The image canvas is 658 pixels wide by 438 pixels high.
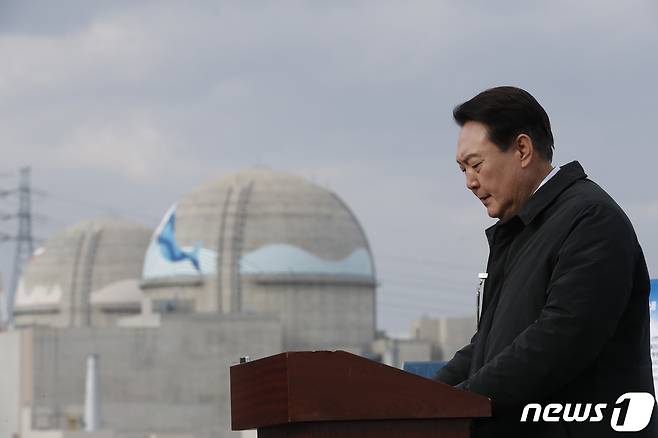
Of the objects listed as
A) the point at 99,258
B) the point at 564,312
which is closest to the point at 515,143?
the point at 564,312

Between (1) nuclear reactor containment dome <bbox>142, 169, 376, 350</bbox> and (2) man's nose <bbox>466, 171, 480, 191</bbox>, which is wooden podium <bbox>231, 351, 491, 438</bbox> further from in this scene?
(1) nuclear reactor containment dome <bbox>142, 169, 376, 350</bbox>

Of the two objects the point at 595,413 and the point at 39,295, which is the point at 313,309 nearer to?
the point at 39,295

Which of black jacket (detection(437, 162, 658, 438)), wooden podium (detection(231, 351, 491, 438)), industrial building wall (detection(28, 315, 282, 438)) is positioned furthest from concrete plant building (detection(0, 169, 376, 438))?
wooden podium (detection(231, 351, 491, 438))

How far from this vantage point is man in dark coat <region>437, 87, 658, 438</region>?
324cm

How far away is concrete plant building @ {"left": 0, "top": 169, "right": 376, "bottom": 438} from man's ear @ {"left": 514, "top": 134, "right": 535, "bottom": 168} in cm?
6011

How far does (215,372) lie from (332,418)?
Result: 69.1 meters

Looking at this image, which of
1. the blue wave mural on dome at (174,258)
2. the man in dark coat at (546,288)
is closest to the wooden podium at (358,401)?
the man in dark coat at (546,288)

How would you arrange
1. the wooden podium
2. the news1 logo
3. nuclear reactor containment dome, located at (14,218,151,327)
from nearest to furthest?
the wooden podium < the news1 logo < nuclear reactor containment dome, located at (14,218,151,327)

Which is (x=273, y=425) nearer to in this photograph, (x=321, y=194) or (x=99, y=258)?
(x=321, y=194)

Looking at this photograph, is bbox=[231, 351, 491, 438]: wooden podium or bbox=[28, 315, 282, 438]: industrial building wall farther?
bbox=[28, 315, 282, 438]: industrial building wall

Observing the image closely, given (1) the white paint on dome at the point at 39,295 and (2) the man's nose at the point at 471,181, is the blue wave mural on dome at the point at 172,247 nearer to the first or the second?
(1) the white paint on dome at the point at 39,295

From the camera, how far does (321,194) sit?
259 feet

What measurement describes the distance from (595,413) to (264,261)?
7365cm

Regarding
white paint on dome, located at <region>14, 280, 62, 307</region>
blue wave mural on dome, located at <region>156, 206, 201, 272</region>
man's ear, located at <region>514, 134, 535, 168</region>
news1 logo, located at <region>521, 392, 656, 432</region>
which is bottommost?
news1 logo, located at <region>521, 392, 656, 432</region>
